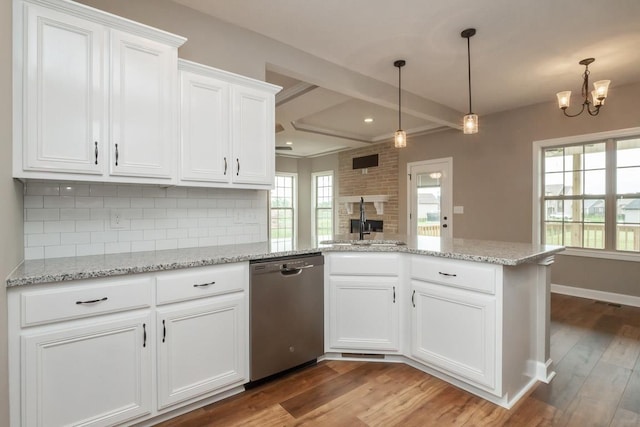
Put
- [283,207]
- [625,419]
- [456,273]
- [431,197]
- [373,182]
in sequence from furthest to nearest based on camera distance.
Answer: [283,207] → [373,182] → [431,197] → [456,273] → [625,419]

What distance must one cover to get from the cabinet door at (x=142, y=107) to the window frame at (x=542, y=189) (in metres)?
4.68

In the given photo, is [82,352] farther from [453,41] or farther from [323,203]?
[323,203]

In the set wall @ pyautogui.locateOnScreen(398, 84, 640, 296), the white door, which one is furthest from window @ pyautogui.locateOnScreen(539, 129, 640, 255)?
the white door

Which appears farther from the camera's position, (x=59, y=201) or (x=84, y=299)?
(x=59, y=201)

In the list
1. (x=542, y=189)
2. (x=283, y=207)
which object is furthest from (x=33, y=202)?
(x=283, y=207)

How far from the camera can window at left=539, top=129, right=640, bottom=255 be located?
12.8ft

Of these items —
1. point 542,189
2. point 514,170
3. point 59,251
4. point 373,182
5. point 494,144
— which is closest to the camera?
point 59,251

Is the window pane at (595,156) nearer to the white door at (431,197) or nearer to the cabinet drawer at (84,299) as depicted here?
the white door at (431,197)

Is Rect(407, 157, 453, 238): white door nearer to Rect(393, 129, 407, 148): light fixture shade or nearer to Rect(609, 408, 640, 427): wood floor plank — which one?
Rect(393, 129, 407, 148): light fixture shade

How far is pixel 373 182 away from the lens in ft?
22.5

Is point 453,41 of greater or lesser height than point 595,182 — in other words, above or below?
above

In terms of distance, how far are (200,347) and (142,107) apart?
57.1 inches

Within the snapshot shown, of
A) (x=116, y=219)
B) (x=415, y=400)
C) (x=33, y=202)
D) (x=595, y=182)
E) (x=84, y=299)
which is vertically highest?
(x=595, y=182)

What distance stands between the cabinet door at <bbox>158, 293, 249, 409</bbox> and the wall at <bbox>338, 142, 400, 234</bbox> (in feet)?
15.9
